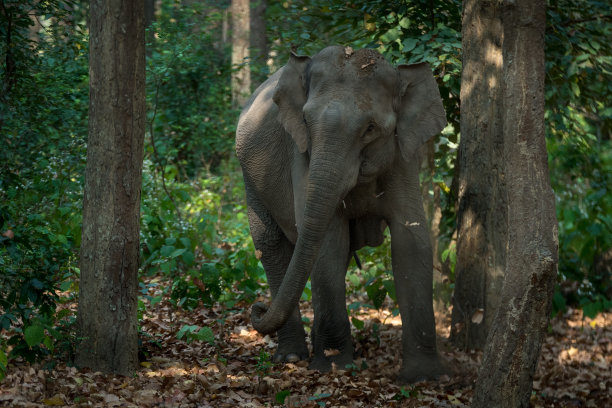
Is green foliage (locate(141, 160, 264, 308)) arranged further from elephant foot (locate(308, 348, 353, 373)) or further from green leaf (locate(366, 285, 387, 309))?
elephant foot (locate(308, 348, 353, 373))

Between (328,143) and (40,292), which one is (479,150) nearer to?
(328,143)

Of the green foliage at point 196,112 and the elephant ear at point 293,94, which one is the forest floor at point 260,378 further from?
the green foliage at point 196,112

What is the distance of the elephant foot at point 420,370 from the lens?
6.20m

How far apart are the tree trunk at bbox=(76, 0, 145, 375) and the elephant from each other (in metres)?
1.12

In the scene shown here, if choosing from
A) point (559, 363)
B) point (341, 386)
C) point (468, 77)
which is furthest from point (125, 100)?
point (559, 363)

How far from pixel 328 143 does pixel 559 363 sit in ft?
10.8

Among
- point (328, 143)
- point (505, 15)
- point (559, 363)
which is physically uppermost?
point (505, 15)

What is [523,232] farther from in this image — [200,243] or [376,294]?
[200,243]

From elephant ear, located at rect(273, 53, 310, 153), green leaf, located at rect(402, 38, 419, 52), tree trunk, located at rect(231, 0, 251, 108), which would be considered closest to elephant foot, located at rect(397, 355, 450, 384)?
elephant ear, located at rect(273, 53, 310, 153)

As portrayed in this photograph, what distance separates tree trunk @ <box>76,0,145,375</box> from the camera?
18.7 feet

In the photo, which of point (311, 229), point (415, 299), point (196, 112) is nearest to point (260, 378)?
point (311, 229)

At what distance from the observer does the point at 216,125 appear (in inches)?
691

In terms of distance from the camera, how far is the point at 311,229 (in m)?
5.80

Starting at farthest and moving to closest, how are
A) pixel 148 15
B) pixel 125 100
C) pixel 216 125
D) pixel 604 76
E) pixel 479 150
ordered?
pixel 216 125
pixel 148 15
pixel 604 76
pixel 479 150
pixel 125 100
